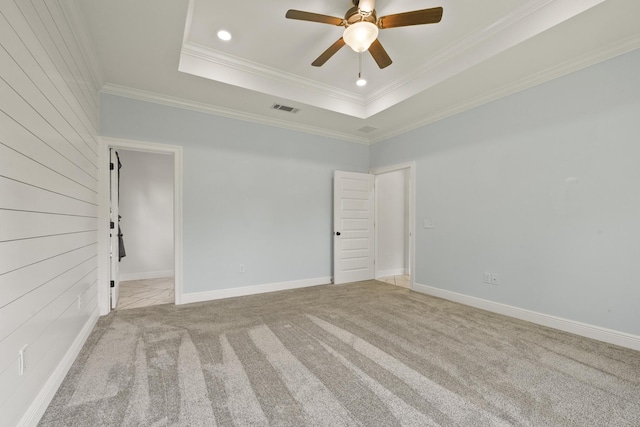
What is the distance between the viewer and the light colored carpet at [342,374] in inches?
64.3

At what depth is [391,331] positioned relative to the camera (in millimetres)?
2875

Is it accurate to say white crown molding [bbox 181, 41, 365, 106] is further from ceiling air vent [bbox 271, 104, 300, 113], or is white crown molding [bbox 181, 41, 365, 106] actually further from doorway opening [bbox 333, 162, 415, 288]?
doorway opening [bbox 333, 162, 415, 288]

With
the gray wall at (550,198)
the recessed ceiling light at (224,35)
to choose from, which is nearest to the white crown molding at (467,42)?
the gray wall at (550,198)

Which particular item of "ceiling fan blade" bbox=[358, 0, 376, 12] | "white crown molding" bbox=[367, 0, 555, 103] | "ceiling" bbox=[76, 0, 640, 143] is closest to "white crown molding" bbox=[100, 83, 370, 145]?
"ceiling" bbox=[76, 0, 640, 143]

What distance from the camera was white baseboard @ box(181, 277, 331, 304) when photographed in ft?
12.7

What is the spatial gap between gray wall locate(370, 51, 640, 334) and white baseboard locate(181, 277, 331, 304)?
202cm

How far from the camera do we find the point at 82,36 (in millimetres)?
2436

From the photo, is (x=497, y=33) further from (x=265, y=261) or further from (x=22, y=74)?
(x=265, y=261)

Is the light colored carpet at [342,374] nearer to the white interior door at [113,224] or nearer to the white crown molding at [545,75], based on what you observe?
the white interior door at [113,224]

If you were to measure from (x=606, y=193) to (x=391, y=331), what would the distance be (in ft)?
8.18

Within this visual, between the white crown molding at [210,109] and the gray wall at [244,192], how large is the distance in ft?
0.23

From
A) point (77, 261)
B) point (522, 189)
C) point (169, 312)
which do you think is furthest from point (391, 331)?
point (77, 261)

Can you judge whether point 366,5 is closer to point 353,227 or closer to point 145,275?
point 353,227

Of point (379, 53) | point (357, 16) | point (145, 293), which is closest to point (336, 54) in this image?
point (379, 53)
